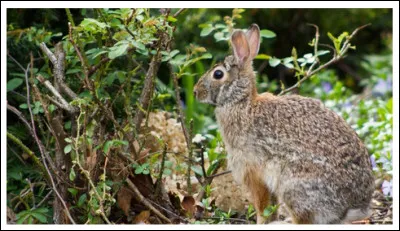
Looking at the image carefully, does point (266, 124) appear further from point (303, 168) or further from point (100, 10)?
point (100, 10)

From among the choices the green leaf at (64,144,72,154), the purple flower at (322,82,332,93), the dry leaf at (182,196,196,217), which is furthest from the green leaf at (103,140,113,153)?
the purple flower at (322,82,332,93)

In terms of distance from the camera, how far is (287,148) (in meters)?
5.06

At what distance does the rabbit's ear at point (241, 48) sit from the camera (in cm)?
531

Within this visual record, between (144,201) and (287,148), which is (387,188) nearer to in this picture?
(287,148)

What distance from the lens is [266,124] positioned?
17.2ft

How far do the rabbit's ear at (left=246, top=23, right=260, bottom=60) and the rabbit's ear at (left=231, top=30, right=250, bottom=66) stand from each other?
0.03 m

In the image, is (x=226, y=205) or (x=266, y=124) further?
(x=226, y=205)

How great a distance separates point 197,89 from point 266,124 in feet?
1.88

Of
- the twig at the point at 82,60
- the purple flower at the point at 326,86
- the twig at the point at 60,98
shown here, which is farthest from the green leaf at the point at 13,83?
the purple flower at the point at 326,86

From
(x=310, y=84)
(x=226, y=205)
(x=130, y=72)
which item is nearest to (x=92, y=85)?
(x=130, y=72)

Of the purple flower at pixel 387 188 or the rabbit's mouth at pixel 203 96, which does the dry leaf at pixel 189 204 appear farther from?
the purple flower at pixel 387 188

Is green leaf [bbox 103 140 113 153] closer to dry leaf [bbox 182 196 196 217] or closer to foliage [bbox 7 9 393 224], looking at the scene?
foliage [bbox 7 9 393 224]

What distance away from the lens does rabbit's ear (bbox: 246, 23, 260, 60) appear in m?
5.35

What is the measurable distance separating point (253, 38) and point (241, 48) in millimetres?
112
